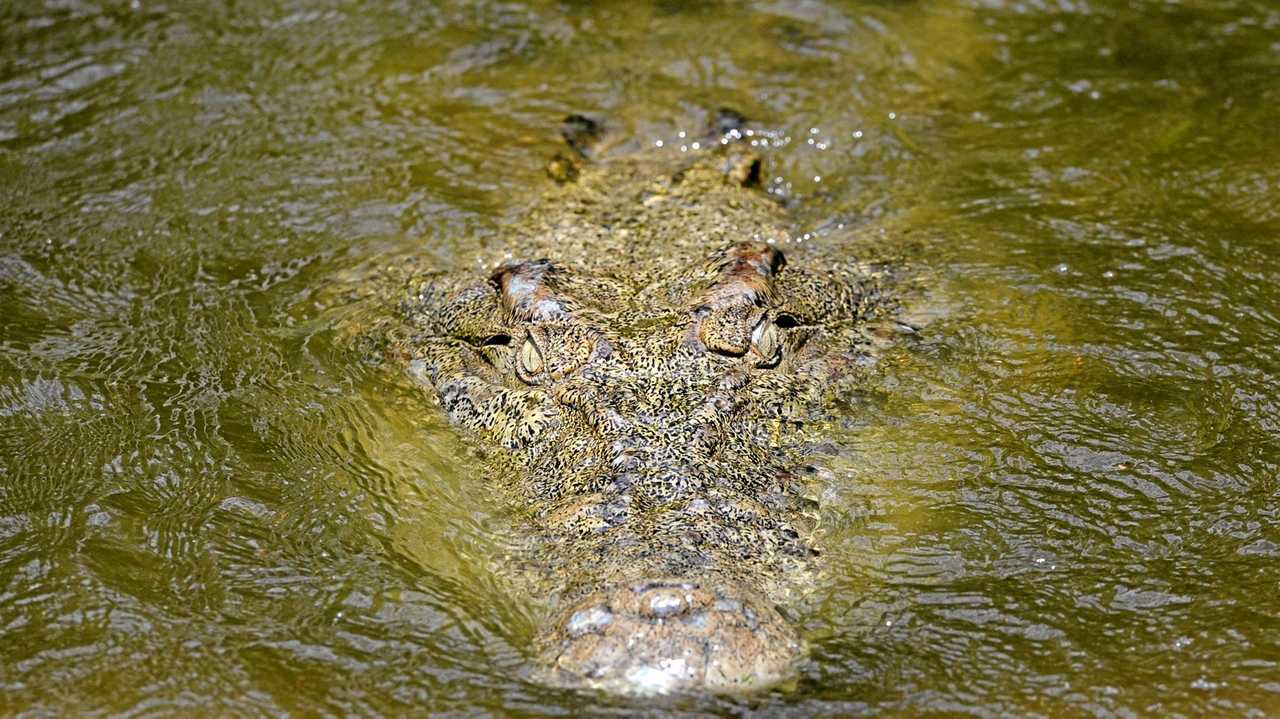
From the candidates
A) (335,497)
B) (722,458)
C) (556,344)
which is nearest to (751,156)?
(556,344)

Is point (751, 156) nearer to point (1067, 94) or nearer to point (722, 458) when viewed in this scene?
point (1067, 94)

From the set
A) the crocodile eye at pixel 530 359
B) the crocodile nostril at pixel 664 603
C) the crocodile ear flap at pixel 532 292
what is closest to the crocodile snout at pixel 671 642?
the crocodile nostril at pixel 664 603

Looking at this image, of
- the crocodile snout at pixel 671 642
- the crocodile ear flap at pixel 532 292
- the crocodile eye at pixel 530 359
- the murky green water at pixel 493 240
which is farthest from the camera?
the crocodile ear flap at pixel 532 292

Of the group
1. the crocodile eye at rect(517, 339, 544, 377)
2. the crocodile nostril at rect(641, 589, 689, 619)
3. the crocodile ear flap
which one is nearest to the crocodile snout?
the crocodile nostril at rect(641, 589, 689, 619)

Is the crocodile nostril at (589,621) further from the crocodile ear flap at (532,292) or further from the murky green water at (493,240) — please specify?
the crocodile ear flap at (532,292)

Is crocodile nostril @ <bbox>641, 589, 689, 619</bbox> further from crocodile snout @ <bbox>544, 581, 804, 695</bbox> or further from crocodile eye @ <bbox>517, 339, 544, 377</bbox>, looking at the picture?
crocodile eye @ <bbox>517, 339, 544, 377</bbox>

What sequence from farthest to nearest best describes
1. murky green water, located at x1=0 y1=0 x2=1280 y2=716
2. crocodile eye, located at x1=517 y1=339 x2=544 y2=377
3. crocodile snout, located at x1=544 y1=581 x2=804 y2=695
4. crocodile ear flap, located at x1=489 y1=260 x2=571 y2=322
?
crocodile ear flap, located at x1=489 y1=260 x2=571 y2=322
crocodile eye, located at x1=517 y1=339 x2=544 y2=377
murky green water, located at x1=0 y1=0 x2=1280 y2=716
crocodile snout, located at x1=544 y1=581 x2=804 y2=695
